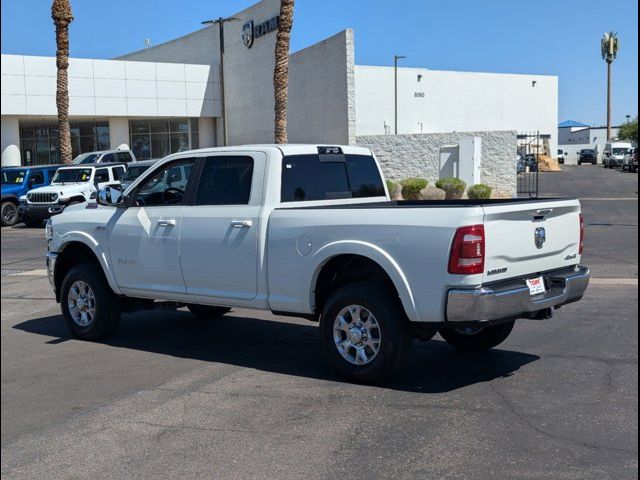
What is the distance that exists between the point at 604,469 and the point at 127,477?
113 inches

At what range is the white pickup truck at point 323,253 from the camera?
6.13 metres

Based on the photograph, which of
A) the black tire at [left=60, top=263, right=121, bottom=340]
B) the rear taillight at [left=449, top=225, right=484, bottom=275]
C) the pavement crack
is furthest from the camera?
the black tire at [left=60, top=263, right=121, bottom=340]

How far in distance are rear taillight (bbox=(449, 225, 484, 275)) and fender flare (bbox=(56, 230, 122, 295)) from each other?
13.0ft

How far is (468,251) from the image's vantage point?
5965 mm

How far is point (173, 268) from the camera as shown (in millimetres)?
7793

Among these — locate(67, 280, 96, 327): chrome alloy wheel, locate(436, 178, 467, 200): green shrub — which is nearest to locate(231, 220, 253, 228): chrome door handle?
locate(67, 280, 96, 327): chrome alloy wheel

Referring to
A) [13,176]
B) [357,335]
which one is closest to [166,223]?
[357,335]

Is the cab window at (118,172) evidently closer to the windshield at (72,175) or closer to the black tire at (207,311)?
the windshield at (72,175)

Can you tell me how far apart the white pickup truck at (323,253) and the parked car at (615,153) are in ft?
209

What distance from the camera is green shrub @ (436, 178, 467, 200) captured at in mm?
28078

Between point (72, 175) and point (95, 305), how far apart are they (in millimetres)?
18094

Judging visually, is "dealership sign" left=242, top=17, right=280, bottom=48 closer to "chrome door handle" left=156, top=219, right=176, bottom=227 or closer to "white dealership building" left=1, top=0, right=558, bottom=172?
"white dealership building" left=1, top=0, right=558, bottom=172

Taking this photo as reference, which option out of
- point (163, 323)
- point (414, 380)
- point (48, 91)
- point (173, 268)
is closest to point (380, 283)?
point (414, 380)

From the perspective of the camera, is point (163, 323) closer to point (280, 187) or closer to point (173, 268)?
Answer: point (173, 268)
